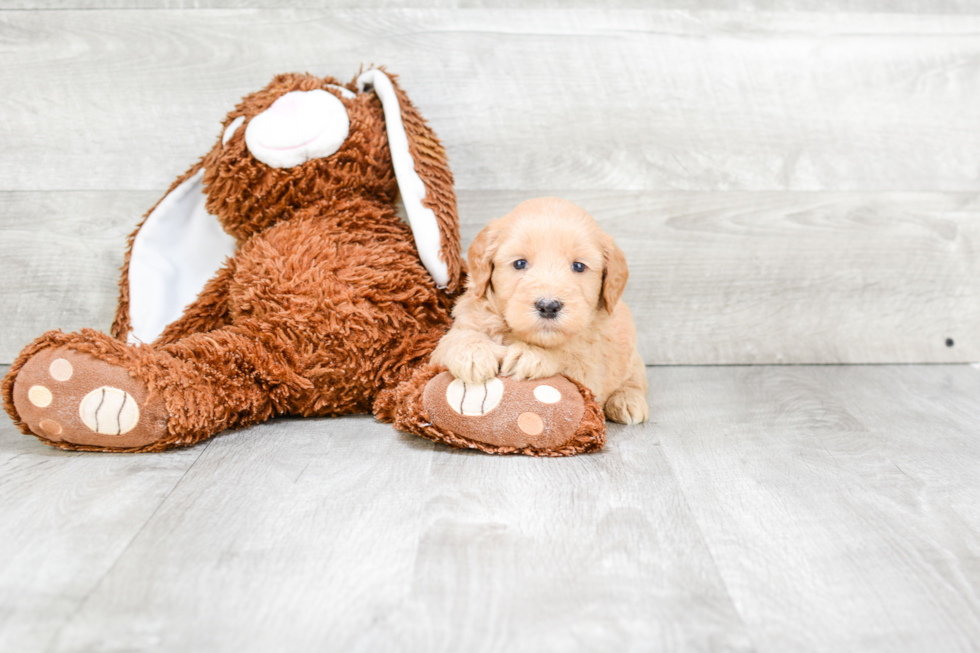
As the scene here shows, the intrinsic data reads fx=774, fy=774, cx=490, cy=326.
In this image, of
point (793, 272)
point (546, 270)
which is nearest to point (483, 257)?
point (546, 270)

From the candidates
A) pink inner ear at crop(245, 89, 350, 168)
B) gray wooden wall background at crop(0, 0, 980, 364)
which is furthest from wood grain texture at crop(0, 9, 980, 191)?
pink inner ear at crop(245, 89, 350, 168)

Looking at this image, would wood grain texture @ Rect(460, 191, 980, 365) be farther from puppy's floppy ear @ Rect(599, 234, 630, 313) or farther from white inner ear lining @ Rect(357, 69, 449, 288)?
puppy's floppy ear @ Rect(599, 234, 630, 313)

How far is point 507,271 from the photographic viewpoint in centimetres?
112

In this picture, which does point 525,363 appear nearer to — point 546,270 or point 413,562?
point 546,270

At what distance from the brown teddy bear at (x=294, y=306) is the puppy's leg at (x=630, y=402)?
17 cm

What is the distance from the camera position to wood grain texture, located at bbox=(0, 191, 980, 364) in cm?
158

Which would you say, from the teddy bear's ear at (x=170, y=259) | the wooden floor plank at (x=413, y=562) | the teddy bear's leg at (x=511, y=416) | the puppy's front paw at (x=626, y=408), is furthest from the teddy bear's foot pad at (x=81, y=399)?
the puppy's front paw at (x=626, y=408)

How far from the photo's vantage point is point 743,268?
1676mm

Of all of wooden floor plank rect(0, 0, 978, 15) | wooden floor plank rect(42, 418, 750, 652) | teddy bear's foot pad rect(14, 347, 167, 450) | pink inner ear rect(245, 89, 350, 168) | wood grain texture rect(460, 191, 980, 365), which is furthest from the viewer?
wood grain texture rect(460, 191, 980, 365)

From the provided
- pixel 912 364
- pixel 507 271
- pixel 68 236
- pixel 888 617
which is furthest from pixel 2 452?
pixel 912 364

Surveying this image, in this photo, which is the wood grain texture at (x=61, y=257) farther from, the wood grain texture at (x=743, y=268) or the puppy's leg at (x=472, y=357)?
the puppy's leg at (x=472, y=357)

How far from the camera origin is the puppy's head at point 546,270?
108 cm

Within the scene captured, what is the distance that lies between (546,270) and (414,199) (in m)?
0.31

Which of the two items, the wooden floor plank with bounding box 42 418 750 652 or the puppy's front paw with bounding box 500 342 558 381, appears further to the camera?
the puppy's front paw with bounding box 500 342 558 381
